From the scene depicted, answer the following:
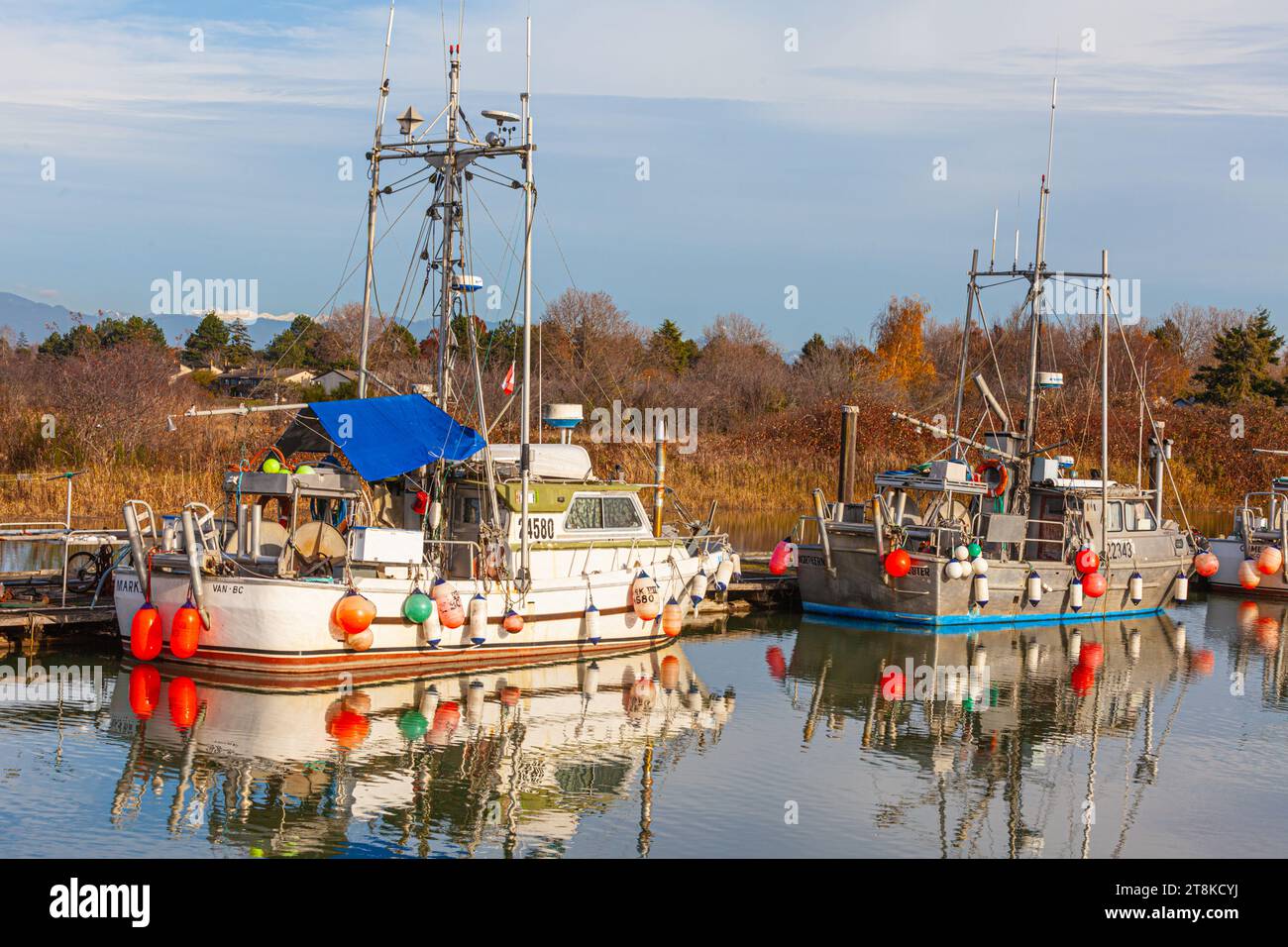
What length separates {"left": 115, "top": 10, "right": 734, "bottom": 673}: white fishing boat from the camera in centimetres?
1883

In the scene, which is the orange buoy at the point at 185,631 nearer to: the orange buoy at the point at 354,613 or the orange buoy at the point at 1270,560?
the orange buoy at the point at 354,613

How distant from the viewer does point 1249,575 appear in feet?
105

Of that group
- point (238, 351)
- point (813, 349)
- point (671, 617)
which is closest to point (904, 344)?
point (813, 349)

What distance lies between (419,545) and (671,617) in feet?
16.9

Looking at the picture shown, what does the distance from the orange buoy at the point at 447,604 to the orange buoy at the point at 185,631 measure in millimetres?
3167

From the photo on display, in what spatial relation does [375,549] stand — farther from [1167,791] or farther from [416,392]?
[1167,791]

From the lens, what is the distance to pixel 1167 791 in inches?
660

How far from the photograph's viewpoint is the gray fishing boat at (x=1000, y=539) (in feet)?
85.7

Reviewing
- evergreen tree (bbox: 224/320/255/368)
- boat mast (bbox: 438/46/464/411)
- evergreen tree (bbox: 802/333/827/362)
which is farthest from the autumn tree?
boat mast (bbox: 438/46/464/411)

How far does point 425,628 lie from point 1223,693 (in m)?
12.8
